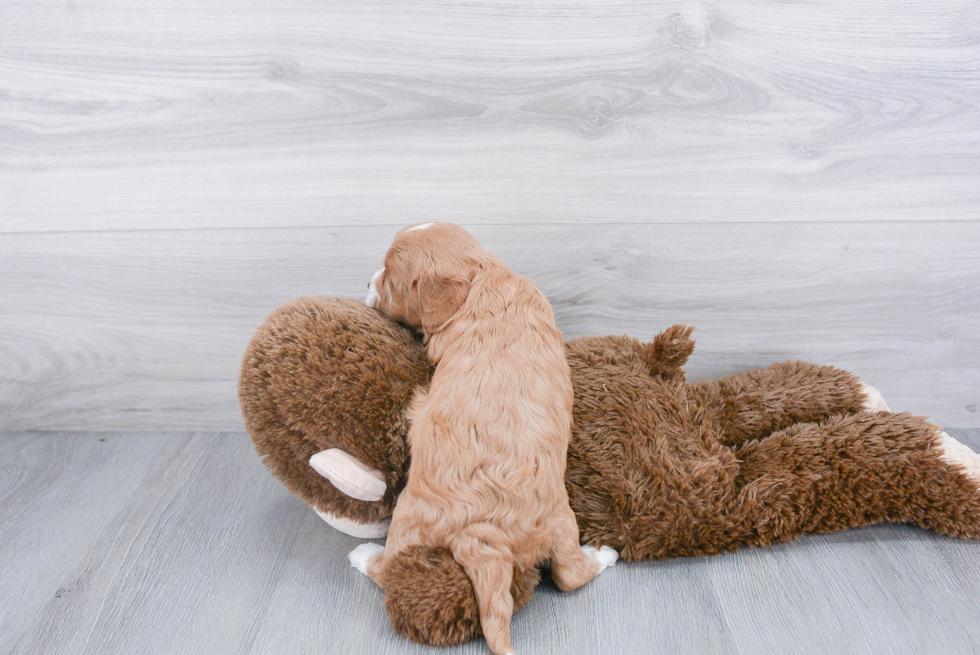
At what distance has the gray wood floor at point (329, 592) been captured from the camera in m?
0.95

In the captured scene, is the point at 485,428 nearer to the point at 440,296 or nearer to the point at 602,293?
the point at 440,296

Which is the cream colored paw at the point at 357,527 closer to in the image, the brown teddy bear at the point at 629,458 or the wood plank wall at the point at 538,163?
the brown teddy bear at the point at 629,458

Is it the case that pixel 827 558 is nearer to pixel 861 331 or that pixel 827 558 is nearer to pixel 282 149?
pixel 861 331

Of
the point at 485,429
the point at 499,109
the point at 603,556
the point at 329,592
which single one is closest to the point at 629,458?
the point at 603,556

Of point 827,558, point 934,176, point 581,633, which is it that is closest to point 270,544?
point 581,633

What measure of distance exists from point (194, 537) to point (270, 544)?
14 cm

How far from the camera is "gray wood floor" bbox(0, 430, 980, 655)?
0.95 meters

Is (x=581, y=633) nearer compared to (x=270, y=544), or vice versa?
(x=581, y=633)

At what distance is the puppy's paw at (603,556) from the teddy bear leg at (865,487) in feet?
0.70

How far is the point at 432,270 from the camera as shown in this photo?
1026 mm

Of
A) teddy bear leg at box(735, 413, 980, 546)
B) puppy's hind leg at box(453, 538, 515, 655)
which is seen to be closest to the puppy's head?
puppy's hind leg at box(453, 538, 515, 655)

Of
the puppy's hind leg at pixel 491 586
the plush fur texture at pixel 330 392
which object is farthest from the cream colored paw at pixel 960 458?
the plush fur texture at pixel 330 392

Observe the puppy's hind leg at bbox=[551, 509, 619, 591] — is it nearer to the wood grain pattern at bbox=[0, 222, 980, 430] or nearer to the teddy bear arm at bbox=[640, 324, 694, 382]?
the teddy bear arm at bbox=[640, 324, 694, 382]

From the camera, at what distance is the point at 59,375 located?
5.01ft
